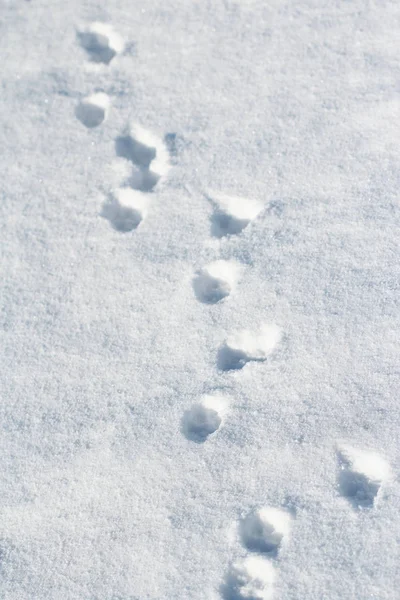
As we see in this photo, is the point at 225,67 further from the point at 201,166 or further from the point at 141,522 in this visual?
the point at 141,522

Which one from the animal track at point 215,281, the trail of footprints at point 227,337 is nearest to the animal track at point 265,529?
the trail of footprints at point 227,337

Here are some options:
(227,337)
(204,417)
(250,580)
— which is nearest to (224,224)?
(227,337)

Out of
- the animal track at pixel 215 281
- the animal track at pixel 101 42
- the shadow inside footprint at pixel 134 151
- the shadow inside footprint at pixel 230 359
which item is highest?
the animal track at pixel 101 42

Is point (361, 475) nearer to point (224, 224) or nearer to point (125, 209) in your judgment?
point (224, 224)

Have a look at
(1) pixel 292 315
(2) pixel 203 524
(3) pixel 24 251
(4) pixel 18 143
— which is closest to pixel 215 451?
(2) pixel 203 524

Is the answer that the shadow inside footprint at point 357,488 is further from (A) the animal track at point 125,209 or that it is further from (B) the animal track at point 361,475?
(A) the animal track at point 125,209

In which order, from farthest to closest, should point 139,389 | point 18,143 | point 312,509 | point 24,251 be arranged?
point 18,143 → point 24,251 → point 139,389 → point 312,509

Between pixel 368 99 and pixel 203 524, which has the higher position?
pixel 368 99

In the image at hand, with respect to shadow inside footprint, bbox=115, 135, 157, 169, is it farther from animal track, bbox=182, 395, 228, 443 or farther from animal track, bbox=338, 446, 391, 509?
animal track, bbox=338, 446, 391, 509
